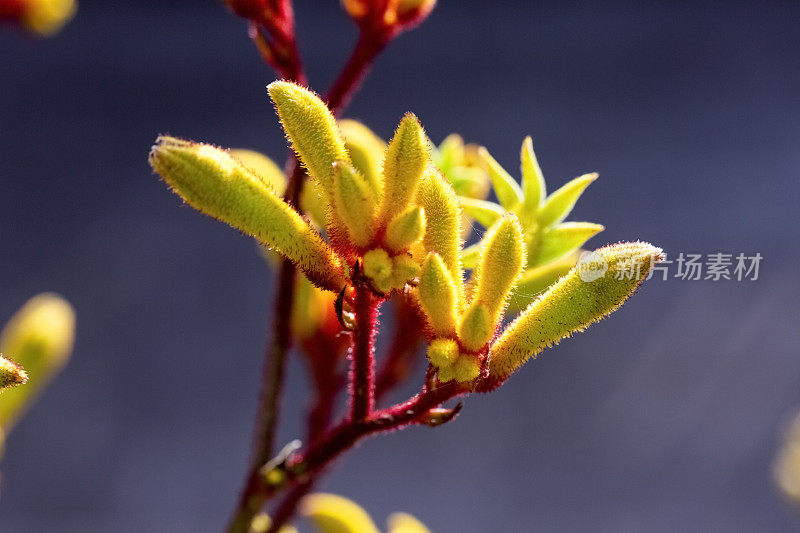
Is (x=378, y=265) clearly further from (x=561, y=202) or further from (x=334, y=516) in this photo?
(x=334, y=516)

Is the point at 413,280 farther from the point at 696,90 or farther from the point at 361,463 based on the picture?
the point at 696,90

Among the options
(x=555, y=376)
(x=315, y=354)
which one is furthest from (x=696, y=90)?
(x=315, y=354)

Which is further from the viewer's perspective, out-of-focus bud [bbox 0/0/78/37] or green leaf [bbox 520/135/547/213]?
→ out-of-focus bud [bbox 0/0/78/37]

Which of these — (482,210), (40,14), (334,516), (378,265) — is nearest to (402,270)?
(378,265)

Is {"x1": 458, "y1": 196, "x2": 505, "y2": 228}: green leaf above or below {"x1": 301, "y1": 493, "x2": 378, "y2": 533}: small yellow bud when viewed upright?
above

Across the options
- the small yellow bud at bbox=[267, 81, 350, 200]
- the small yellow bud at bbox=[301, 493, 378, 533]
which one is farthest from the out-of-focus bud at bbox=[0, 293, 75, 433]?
the small yellow bud at bbox=[267, 81, 350, 200]

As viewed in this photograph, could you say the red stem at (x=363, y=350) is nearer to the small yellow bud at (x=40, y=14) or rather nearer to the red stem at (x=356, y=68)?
the red stem at (x=356, y=68)

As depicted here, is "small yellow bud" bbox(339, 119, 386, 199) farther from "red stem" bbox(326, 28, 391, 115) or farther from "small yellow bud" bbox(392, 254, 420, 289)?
"small yellow bud" bbox(392, 254, 420, 289)

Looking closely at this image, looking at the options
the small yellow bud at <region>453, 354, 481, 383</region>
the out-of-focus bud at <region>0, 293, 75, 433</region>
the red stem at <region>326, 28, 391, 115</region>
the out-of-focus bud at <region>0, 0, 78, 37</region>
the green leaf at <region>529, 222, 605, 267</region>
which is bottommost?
the out-of-focus bud at <region>0, 293, 75, 433</region>
